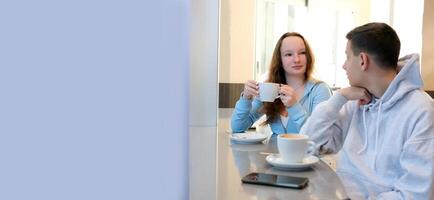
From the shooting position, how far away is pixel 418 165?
1.00m

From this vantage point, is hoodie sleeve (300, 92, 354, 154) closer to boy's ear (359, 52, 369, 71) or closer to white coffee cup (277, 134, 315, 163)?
boy's ear (359, 52, 369, 71)

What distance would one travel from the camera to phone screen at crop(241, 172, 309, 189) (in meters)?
0.77

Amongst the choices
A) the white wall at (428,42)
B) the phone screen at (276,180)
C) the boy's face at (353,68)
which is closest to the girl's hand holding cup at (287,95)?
the boy's face at (353,68)

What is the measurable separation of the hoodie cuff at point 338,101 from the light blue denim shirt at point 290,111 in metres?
0.32

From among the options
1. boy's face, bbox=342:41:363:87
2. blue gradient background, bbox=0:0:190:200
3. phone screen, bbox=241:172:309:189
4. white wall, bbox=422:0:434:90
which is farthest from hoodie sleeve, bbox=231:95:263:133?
white wall, bbox=422:0:434:90

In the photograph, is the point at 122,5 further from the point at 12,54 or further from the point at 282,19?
the point at 282,19

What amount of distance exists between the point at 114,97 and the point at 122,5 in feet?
0.19

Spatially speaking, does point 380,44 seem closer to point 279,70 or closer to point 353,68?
point 353,68

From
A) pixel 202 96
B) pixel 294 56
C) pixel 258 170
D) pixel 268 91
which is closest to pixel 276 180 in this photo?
pixel 258 170

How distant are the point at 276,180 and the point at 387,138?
1.61 feet

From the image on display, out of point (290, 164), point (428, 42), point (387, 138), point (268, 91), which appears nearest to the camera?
point (290, 164)

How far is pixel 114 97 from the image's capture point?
0.24m

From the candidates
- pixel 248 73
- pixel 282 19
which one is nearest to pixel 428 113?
pixel 248 73

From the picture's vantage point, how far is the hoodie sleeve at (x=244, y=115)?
177 cm
